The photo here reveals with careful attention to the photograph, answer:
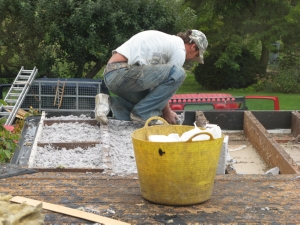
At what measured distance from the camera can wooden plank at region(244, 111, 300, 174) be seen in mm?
4150

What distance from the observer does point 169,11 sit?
45.5 ft

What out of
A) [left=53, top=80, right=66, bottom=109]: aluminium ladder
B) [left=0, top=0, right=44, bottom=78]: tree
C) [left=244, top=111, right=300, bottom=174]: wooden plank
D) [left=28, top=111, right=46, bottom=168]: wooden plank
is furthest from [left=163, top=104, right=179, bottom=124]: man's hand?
[left=0, top=0, right=44, bottom=78]: tree

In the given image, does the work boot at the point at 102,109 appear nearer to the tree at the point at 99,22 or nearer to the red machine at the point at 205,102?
the red machine at the point at 205,102

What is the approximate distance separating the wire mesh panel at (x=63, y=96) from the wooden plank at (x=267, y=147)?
238 cm

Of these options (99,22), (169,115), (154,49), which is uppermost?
(154,49)

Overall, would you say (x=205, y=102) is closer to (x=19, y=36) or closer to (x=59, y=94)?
(x=59, y=94)

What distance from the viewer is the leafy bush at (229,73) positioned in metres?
17.5

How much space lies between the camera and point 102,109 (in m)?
5.69

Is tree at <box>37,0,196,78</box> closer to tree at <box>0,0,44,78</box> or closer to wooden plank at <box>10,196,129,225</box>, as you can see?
tree at <box>0,0,44,78</box>

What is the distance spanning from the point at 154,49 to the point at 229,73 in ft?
40.6

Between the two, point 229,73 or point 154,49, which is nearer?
point 154,49

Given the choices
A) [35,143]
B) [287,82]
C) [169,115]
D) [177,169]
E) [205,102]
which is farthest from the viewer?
[287,82]

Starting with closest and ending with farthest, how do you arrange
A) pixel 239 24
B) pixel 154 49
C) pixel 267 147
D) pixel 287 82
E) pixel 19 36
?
pixel 267 147, pixel 154 49, pixel 19 36, pixel 287 82, pixel 239 24

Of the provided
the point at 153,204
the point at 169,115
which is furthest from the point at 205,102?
the point at 153,204
